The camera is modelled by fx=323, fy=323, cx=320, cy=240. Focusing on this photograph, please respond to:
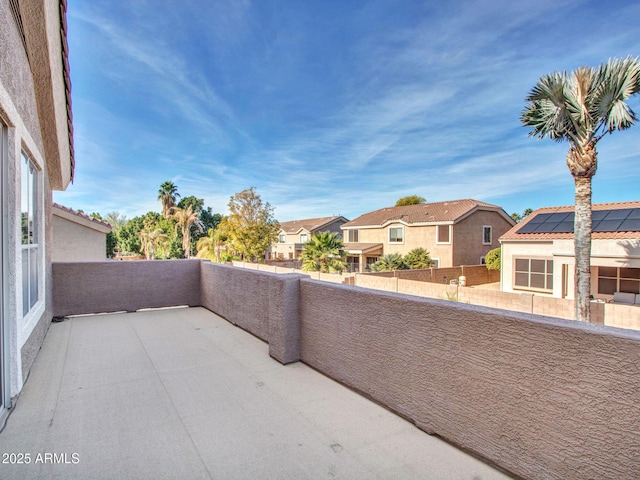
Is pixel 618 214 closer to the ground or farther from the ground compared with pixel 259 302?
farther from the ground

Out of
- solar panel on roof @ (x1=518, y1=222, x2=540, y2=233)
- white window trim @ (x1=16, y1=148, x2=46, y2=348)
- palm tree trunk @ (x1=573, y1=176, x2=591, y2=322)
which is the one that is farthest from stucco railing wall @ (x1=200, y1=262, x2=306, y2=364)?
solar panel on roof @ (x1=518, y1=222, x2=540, y2=233)

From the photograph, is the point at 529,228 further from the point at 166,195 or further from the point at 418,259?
the point at 166,195

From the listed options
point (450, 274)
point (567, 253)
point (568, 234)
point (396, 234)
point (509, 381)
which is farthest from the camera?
point (396, 234)

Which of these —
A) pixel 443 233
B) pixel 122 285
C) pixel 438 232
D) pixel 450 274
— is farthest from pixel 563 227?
pixel 122 285

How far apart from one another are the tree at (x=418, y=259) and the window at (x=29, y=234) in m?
20.3

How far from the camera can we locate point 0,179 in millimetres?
2934

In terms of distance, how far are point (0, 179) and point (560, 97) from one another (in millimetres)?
14763

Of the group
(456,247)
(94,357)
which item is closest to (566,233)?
(456,247)

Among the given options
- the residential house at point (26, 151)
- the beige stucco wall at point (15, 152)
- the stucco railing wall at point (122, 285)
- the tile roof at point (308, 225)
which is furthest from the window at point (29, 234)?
the tile roof at point (308, 225)

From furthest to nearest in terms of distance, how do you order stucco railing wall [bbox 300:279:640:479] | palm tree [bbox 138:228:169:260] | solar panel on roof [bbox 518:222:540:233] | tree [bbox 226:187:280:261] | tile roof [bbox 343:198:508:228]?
palm tree [bbox 138:228:169:260] < tree [bbox 226:187:280:261] < tile roof [bbox 343:198:508:228] < solar panel on roof [bbox 518:222:540:233] < stucco railing wall [bbox 300:279:640:479]

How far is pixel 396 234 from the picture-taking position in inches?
1029

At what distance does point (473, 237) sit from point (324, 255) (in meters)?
12.2

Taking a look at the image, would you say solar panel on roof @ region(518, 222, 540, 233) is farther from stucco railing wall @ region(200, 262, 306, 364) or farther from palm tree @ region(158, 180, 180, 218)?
palm tree @ region(158, 180, 180, 218)

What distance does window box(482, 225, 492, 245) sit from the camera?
2497 cm
